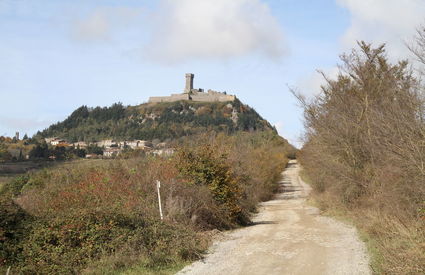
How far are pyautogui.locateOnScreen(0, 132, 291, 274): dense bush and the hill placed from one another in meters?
126

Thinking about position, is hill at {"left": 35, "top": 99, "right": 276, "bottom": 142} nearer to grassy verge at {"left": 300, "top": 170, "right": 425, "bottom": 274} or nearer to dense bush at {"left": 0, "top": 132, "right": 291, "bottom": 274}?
dense bush at {"left": 0, "top": 132, "right": 291, "bottom": 274}

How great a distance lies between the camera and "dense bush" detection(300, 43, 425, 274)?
13003mm

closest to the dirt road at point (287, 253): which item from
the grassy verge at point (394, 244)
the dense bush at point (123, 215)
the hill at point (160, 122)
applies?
the grassy verge at point (394, 244)

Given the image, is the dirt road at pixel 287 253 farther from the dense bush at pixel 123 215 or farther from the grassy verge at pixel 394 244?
the dense bush at pixel 123 215

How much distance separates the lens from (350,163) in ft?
88.5

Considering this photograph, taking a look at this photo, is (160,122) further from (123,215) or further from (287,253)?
(287,253)

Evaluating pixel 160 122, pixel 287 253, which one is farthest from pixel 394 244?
pixel 160 122

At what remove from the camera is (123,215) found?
45.5 ft

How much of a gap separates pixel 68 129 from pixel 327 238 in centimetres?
18297

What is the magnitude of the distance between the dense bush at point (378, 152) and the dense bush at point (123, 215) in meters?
5.79

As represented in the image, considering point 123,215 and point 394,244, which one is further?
point 123,215

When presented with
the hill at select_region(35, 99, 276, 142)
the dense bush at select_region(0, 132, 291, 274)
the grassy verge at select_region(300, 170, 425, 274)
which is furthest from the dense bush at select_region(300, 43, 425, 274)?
the hill at select_region(35, 99, 276, 142)

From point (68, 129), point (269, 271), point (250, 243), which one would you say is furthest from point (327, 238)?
point (68, 129)

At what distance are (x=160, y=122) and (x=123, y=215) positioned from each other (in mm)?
165307
